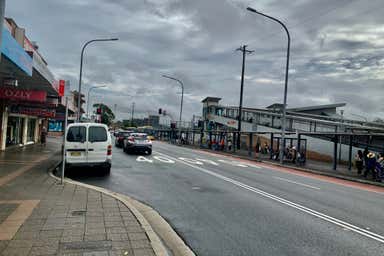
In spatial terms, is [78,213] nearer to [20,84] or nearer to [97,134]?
[97,134]

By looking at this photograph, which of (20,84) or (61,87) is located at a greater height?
(20,84)

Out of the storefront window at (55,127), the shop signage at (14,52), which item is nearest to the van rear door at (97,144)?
the shop signage at (14,52)

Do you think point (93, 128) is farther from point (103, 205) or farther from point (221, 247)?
point (221, 247)

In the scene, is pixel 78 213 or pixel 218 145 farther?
pixel 218 145

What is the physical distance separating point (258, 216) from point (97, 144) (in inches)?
317

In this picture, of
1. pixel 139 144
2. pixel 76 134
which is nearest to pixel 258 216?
pixel 76 134

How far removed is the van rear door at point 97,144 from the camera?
524 inches

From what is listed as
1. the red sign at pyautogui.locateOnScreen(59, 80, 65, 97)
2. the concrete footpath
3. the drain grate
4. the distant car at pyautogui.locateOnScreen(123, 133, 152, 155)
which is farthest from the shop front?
the drain grate

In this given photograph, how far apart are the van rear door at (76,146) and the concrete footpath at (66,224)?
3.58 meters

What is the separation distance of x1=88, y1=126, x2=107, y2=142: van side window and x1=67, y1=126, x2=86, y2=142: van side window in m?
0.27

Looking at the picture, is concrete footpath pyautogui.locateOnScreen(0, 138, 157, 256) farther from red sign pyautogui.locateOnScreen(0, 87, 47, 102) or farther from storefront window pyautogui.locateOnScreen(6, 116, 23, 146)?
storefront window pyautogui.locateOnScreen(6, 116, 23, 146)

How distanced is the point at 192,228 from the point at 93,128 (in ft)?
27.7

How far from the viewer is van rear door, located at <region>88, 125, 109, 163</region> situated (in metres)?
13.3

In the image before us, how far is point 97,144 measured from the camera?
43.9 feet
